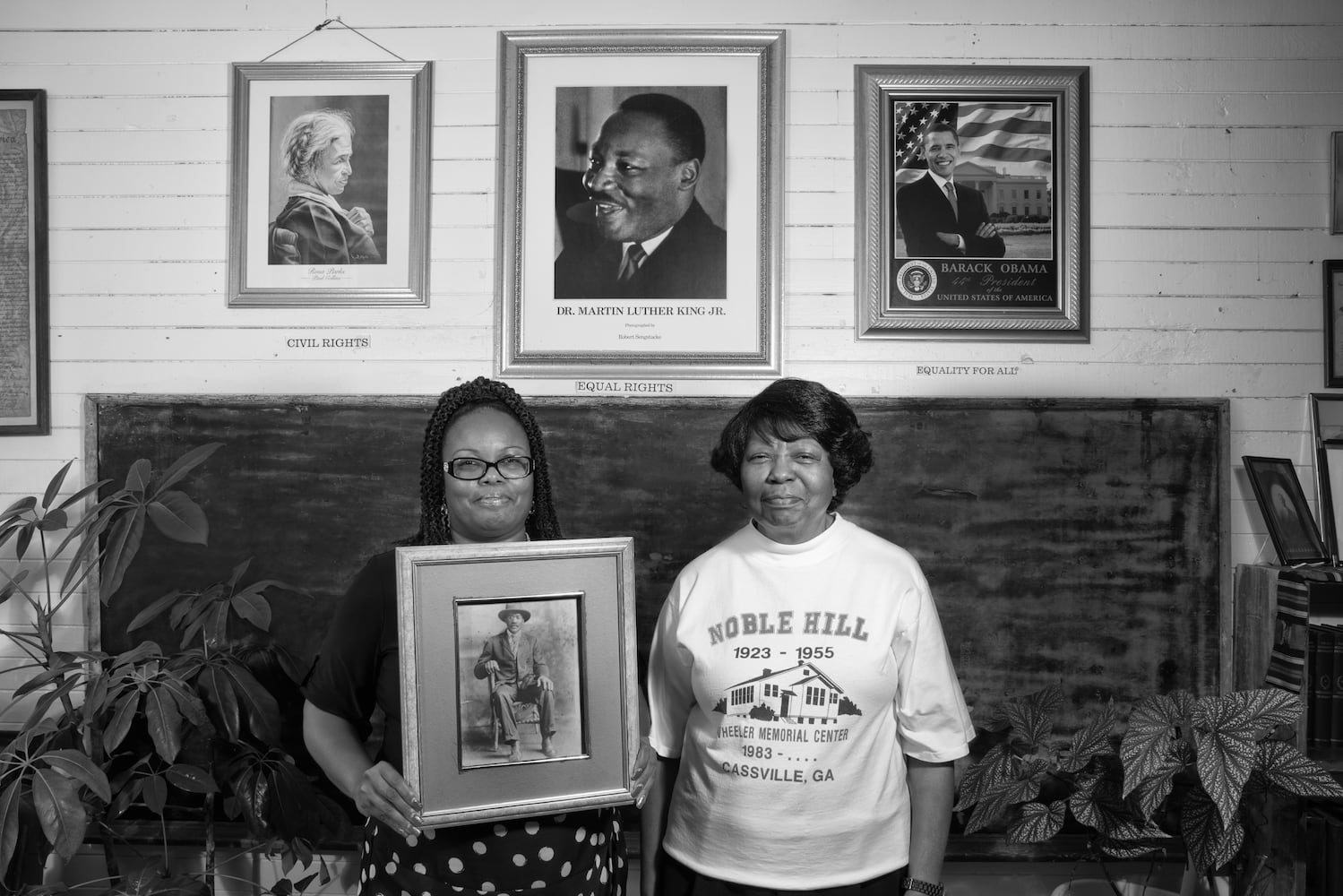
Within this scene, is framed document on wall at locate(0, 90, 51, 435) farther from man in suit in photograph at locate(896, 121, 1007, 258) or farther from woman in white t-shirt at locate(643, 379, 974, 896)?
man in suit in photograph at locate(896, 121, 1007, 258)

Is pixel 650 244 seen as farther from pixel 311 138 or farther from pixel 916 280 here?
pixel 311 138

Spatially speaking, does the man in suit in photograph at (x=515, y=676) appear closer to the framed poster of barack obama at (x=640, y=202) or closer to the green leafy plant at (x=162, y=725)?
the green leafy plant at (x=162, y=725)

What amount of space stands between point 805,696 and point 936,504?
1.14 meters

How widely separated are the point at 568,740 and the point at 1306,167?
261 centimetres

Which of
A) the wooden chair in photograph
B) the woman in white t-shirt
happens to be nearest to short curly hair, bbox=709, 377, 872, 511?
the woman in white t-shirt

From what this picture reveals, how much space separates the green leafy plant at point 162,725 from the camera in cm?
203

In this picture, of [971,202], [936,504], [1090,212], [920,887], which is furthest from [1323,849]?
[971,202]

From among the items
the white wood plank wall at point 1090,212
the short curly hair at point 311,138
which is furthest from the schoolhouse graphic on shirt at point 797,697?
the short curly hair at point 311,138

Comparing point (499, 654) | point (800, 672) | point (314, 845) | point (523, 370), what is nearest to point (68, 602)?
point (314, 845)

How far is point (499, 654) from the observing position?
59.3 inches

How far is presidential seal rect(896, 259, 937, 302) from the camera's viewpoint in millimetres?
2607

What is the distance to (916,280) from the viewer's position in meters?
2.61

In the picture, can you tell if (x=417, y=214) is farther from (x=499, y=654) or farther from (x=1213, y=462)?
(x=1213, y=462)

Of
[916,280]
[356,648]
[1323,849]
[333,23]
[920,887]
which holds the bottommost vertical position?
[1323,849]
